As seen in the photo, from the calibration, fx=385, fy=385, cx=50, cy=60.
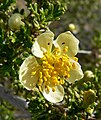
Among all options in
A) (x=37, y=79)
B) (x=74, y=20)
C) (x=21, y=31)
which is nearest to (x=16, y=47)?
(x=21, y=31)

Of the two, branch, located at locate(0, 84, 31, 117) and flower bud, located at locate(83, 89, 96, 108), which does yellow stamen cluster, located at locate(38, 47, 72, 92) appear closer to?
flower bud, located at locate(83, 89, 96, 108)

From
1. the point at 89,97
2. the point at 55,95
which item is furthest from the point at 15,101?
the point at 89,97

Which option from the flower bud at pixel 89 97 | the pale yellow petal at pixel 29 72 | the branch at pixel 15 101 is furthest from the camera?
the branch at pixel 15 101

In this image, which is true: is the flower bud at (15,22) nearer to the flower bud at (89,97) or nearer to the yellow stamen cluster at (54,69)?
the yellow stamen cluster at (54,69)

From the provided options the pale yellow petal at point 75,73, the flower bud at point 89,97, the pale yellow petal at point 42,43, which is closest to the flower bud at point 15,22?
the pale yellow petal at point 42,43

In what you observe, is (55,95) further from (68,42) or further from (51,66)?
(68,42)

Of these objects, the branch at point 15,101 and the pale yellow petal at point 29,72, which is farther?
the branch at point 15,101

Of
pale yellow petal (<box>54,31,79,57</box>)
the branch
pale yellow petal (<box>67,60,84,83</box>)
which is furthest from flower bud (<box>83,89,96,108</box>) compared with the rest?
the branch
